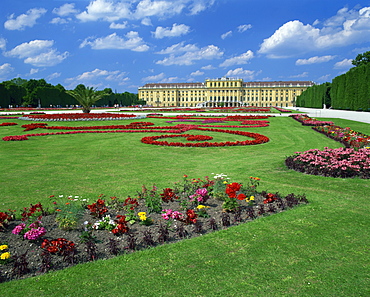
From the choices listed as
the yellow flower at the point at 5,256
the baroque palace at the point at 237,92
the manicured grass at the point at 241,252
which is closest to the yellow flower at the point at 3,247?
the yellow flower at the point at 5,256

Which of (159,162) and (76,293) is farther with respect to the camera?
(159,162)

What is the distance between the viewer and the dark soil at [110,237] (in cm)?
295

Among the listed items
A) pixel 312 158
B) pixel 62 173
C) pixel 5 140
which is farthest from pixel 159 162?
pixel 5 140

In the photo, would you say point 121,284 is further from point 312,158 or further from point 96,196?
point 312,158

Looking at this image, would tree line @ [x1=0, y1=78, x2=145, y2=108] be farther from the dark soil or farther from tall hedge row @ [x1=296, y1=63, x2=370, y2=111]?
the dark soil

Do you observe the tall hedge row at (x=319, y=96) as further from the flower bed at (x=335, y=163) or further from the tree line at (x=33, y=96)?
the flower bed at (x=335, y=163)

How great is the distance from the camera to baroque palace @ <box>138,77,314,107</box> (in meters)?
112

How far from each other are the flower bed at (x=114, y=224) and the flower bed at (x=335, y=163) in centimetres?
203

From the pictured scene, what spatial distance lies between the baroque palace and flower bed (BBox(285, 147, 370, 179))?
103 meters

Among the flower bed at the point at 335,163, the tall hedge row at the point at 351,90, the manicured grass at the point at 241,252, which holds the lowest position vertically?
the manicured grass at the point at 241,252

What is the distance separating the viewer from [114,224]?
3719 millimetres

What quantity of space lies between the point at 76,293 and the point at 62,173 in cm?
462

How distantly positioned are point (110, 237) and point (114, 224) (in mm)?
211

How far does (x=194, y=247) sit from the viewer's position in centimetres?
329
